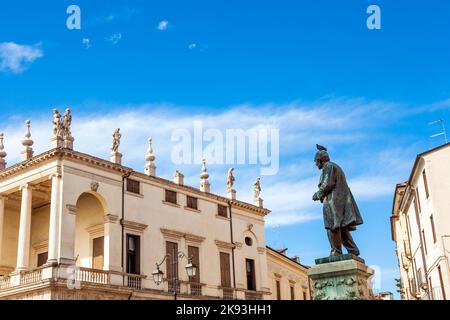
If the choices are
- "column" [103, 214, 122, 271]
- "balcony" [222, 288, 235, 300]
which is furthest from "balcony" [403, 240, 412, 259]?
"column" [103, 214, 122, 271]

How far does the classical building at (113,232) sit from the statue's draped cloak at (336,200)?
1291cm

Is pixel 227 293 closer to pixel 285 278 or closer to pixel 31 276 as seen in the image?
pixel 285 278

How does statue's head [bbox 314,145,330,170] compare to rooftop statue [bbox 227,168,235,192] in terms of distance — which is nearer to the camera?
statue's head [bbox 314,145,330,170]

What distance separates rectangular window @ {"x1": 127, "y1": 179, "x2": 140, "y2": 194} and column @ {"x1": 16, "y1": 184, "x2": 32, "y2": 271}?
5203 mm

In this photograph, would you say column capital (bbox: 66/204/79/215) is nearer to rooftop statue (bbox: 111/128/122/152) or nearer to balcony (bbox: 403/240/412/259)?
rooftop statue (bbox: 111/128/122/152)

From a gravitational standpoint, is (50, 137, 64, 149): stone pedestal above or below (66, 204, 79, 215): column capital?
above

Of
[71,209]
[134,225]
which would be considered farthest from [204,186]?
[71,209]

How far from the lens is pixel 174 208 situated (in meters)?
34.5

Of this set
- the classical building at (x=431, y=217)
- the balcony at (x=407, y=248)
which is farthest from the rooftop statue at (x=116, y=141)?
the balcony at (x=407, y=248)

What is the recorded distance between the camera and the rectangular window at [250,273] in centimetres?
3860

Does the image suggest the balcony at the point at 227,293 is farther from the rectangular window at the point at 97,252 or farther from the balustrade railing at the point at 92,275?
the balustrade railing at the point at 92,275

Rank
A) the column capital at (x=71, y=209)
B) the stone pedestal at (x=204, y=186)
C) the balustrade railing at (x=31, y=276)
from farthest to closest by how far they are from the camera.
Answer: the stone pedestal at (x=204, y=186) < the column capital at (x=71, y=209) < the balustrade railing at (x=31, y=276)

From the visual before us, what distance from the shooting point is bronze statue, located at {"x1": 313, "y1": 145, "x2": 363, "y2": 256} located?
39.4 ft
